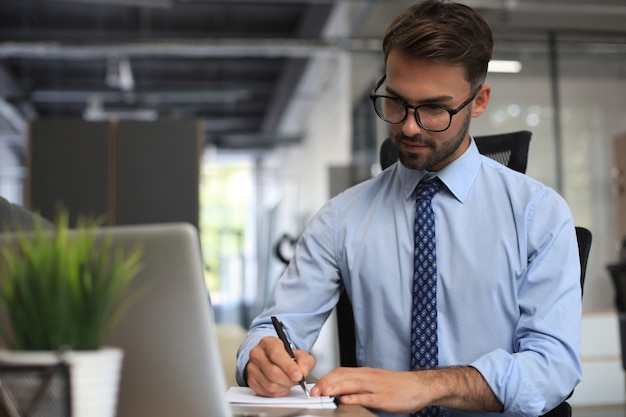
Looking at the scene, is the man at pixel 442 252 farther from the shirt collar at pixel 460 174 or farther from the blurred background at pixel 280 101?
the blurred background at pixel 280 101

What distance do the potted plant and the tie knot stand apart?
971mm

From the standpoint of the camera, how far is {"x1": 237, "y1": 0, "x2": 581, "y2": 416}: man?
4.92 feet

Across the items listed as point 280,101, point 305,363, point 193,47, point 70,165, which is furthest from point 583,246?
point 280,101

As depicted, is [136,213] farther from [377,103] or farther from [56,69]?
[56,69]

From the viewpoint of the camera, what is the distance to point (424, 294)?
1.60 m

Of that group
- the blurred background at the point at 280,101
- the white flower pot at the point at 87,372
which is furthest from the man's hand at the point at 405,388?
the blurred background at the point at 280,101

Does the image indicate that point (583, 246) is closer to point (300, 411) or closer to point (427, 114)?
point (427, 114)

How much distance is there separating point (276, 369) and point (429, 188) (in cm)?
56

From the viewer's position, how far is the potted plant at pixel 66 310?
2.52ft

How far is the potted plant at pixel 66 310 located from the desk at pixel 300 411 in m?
0.38

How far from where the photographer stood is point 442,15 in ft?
5.43

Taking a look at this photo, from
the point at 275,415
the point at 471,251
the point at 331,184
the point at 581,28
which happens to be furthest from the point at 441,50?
the point at 331,184

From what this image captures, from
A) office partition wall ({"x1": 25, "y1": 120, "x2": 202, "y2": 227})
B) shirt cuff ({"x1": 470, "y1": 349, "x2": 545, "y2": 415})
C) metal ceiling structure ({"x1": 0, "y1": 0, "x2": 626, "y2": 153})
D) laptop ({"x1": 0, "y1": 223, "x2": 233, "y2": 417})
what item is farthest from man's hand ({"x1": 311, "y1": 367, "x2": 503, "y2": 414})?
office partition wall ({"x1": 25, "y1": 120, "x2": 202, "y2": 227})

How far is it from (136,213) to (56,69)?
674 centimetres
